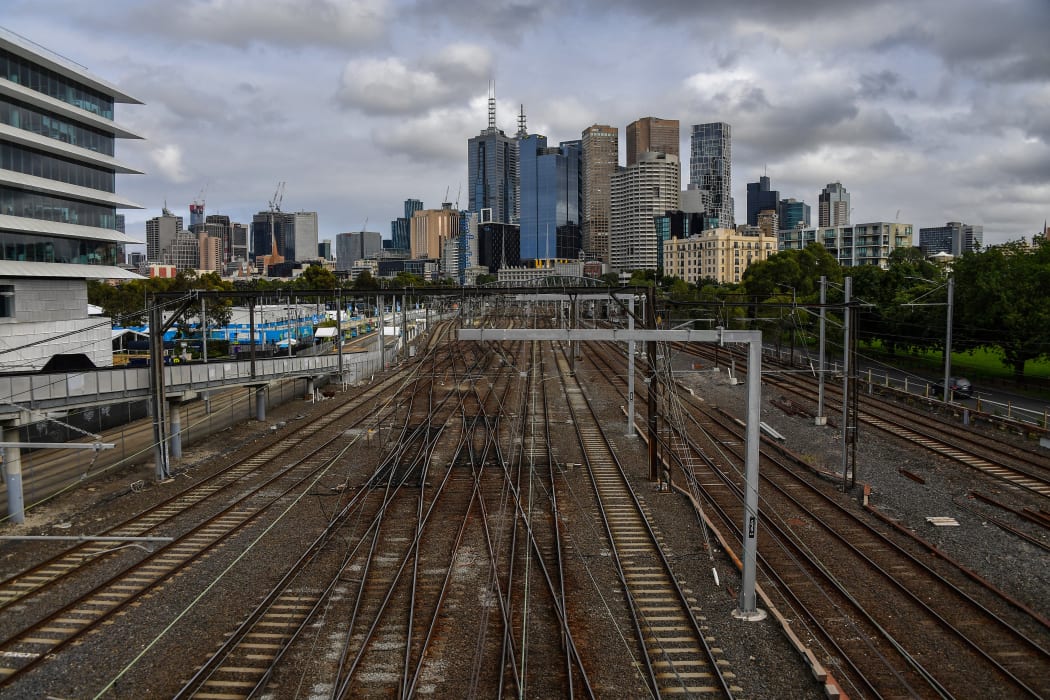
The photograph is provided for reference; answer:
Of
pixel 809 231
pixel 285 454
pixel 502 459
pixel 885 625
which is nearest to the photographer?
pixel 885 625

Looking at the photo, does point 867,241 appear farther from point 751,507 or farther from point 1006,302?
point 751,507

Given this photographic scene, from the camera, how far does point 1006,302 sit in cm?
3278

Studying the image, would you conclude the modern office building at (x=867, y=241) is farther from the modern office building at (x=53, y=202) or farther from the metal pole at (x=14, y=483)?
the metal pole at (x=14, y=483)

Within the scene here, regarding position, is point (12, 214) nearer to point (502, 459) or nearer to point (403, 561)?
point (502, 459)

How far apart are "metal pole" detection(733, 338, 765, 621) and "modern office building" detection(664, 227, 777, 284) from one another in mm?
120572

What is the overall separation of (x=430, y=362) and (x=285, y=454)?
2558 centimetres

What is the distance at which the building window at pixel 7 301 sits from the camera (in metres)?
31.3

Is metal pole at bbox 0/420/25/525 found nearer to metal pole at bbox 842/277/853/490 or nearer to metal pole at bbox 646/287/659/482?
metal pole at bbox 646/287/659/482

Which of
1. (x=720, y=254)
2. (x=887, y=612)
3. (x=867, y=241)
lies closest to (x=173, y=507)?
(x=887, y=612)

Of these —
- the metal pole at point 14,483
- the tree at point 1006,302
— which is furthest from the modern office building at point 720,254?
the metal pole at point 14,483

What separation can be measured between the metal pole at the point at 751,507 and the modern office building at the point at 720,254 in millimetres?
120572

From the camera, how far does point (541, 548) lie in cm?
1431

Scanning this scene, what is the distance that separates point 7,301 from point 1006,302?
149ft

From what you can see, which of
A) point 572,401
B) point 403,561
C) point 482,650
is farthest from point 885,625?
point 572,401
